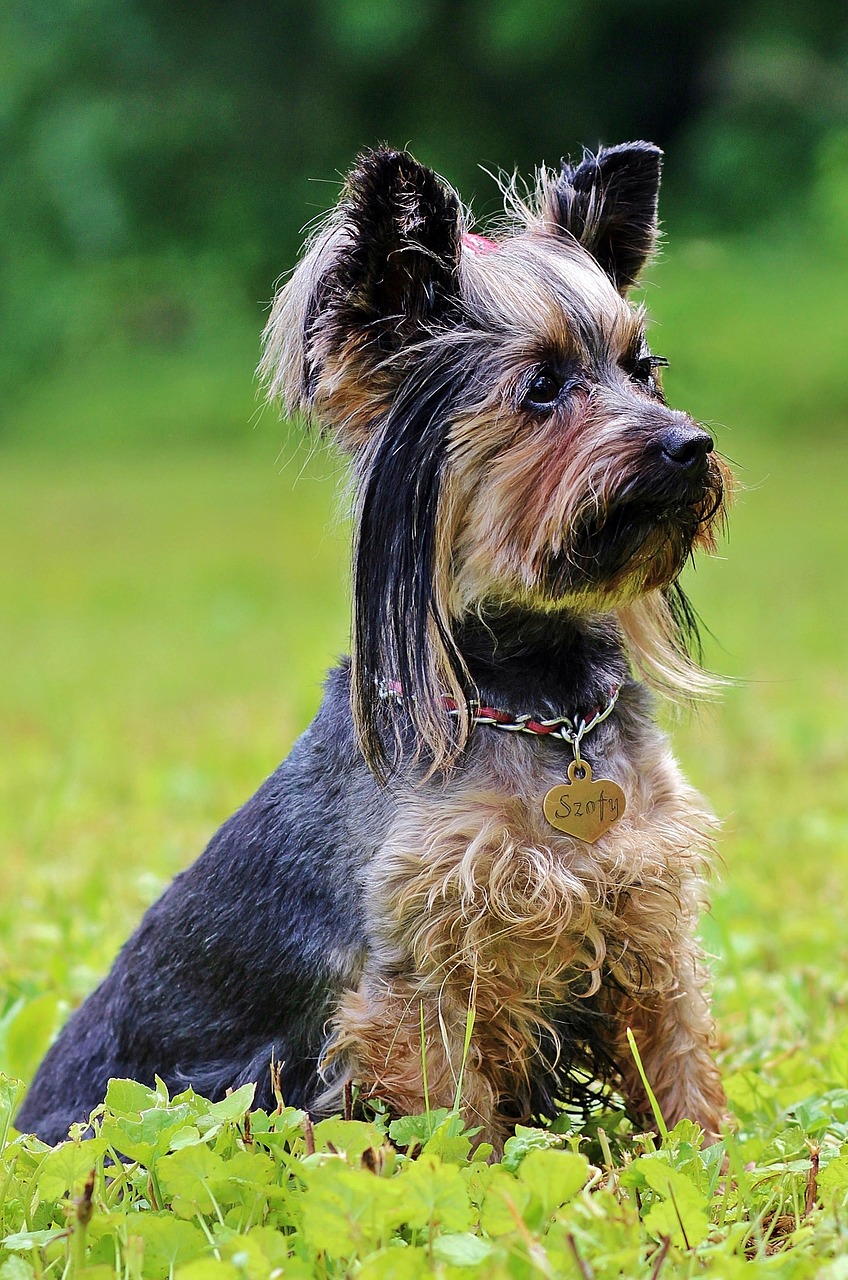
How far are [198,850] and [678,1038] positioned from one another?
8.56ft

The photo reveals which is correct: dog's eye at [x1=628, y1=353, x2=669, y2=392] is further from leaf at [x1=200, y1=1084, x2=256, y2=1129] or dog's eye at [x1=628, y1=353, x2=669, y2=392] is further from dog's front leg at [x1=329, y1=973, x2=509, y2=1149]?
leaf at [x1=200, y1=1084, x2=256, y2=1129]

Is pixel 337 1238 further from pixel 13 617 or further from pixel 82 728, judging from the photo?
pixel 13 617

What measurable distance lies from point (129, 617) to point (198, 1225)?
373 inches

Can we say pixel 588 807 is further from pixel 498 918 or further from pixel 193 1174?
pixel 193 1174

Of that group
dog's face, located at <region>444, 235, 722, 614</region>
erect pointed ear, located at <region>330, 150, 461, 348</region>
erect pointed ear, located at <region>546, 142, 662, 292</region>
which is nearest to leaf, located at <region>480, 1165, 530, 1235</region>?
dog's face, located at <region>444, 235, 722, 614</region>

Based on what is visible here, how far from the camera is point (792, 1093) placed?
11.0 feet

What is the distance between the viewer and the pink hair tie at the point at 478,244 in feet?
9.89

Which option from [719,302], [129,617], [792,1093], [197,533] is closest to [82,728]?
[129,617]

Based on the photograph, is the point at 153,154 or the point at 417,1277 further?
the point at 153,154

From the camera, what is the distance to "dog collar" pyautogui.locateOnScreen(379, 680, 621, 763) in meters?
2.88

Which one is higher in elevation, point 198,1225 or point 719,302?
point 719,302

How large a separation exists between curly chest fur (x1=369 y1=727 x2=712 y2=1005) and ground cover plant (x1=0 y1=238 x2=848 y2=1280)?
31 centimetres

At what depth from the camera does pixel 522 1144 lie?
2.68 m

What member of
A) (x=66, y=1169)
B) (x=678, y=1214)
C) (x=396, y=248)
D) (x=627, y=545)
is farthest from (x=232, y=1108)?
(x=396, y=248)
